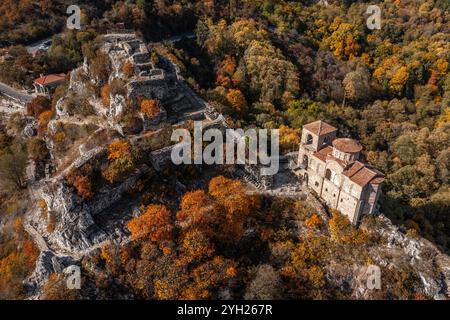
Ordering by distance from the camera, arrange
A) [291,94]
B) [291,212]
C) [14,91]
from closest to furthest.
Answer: [291,212]
[14,91]
[291,94]

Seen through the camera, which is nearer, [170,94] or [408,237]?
[408,237]

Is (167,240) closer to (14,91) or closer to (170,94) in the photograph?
(170,94)

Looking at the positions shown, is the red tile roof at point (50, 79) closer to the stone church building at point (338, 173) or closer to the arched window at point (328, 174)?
the stone church building at point (338, 173)

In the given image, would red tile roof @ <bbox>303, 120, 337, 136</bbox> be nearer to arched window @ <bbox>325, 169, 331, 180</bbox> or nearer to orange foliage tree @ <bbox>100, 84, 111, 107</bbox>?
arched window @ <bbox>325, 169, 331, 180</bbox>

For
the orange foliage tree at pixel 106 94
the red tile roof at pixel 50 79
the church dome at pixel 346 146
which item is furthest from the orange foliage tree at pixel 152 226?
the red tile roof at pixel 50 79

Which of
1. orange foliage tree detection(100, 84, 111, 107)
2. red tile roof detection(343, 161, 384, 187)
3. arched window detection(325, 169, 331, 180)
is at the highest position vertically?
orange foliage tree detection(100, 84, 111, 107)

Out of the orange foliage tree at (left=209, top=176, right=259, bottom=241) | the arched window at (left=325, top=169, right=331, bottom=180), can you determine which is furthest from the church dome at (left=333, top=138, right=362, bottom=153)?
the orange foliage tree at (left=209, top=176, right=259, bottom=241)

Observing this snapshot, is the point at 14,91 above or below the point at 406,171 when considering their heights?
above
